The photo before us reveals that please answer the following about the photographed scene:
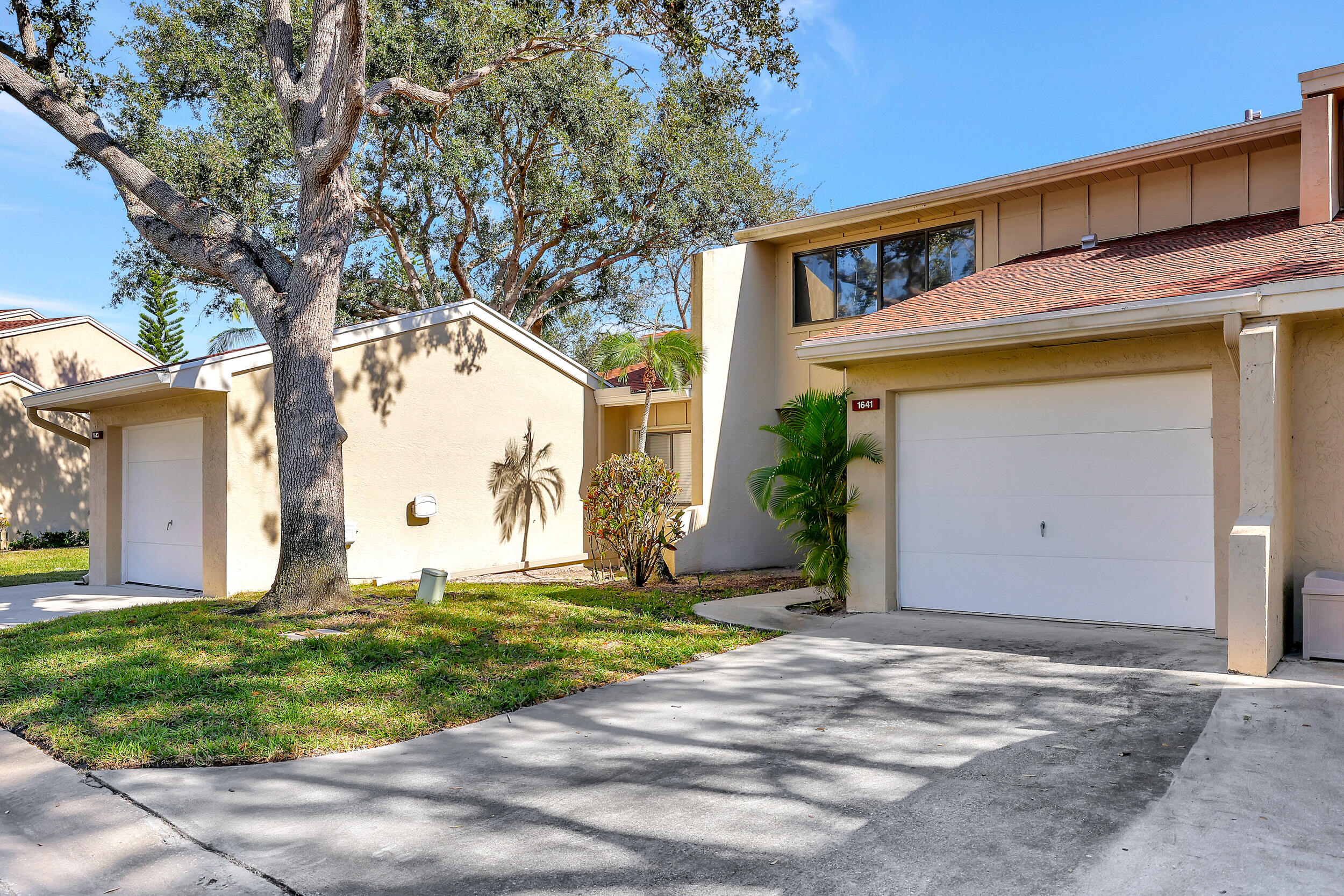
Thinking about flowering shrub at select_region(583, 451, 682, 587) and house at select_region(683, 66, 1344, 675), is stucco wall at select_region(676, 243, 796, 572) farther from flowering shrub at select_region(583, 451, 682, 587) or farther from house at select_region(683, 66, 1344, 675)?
house at select_region(683, 66, 1344, 675)

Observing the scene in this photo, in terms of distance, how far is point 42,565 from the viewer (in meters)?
16.6

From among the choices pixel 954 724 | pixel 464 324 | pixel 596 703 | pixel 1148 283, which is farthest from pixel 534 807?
pixel 464 324

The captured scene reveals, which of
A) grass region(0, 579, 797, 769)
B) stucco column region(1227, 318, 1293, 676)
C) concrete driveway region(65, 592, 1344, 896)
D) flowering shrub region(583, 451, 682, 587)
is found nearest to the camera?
concrete driveway region(65, 592, 1344, 896)

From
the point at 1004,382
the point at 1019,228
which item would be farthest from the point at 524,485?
the point at 1019,228

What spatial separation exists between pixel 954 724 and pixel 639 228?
18487mm

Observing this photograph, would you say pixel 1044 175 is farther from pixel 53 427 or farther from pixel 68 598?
pixel 53 427

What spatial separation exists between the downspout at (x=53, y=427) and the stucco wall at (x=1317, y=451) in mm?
16347

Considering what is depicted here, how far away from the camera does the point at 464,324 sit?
14.0 meters

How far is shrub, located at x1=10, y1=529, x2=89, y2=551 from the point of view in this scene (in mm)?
20031

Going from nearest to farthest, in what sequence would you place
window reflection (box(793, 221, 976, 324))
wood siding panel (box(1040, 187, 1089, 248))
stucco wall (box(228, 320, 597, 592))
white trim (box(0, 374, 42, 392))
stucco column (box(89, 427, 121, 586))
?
stucco wall (box(228, 320, 597, 592)), wood siding panel (box(1040, 187, 1089, 248)), window reflection (box(793, 221, 976, 324)), stucco column (box(89, 427, 121, 586)), white trim (box(0, 374, 42, 392))

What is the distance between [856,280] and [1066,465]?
6.08 m

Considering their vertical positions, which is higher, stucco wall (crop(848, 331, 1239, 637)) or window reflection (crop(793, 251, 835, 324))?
window reflection (crop(793, 251, 835, 324))

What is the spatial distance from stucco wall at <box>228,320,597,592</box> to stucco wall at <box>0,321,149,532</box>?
1040 cm

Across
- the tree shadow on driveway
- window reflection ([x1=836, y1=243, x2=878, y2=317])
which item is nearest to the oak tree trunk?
the tree shadow on driveway
